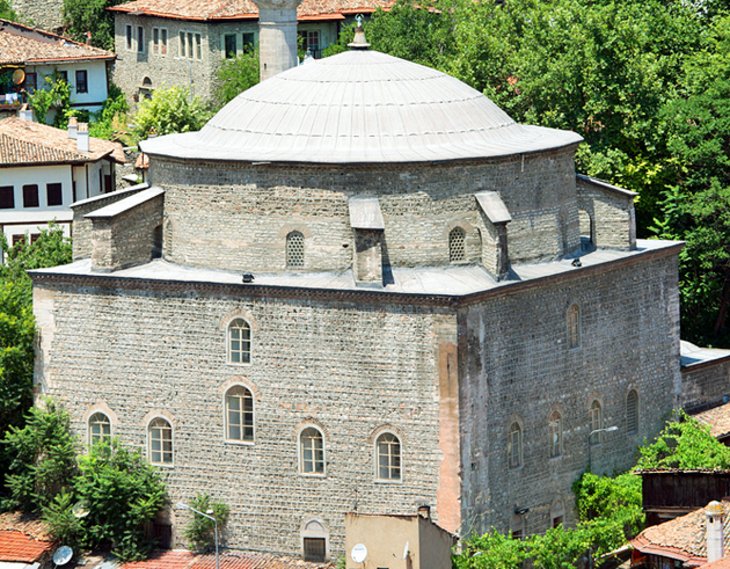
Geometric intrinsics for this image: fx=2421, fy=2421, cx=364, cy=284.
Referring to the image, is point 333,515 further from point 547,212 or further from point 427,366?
point 547,212

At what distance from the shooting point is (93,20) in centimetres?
9400

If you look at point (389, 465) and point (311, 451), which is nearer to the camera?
point (389, 465)

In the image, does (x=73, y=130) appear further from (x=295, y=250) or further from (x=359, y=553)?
(x=359, y=553)

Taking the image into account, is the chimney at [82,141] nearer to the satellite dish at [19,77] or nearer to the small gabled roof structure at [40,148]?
the small gabled roof structure at [40,148]

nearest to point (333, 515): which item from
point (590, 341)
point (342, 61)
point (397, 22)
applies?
point (590, 341)

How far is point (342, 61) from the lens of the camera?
2066 inches

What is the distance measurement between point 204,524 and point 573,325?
8.74 m

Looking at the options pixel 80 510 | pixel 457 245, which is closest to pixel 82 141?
pixel 80 510

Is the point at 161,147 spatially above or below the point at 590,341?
above

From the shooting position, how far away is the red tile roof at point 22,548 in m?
49.1

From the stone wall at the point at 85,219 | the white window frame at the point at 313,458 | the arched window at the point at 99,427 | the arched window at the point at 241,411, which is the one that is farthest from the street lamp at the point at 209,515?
the stone wall at the point at 85,219

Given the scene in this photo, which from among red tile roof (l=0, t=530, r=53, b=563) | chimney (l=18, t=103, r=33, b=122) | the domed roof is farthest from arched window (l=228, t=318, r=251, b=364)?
chimney (l=18, t=103, r=33, b=122)

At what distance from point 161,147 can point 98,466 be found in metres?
7.13

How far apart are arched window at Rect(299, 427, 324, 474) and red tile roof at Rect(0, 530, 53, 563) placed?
5.48 metres
